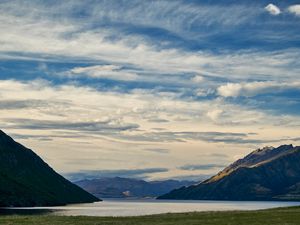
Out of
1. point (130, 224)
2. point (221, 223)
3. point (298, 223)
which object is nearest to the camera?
point (298, 223)

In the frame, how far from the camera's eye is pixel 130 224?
8819 cm

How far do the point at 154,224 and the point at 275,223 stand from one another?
2122 centimetres

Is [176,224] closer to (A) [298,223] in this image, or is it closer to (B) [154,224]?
(B) [154,224]

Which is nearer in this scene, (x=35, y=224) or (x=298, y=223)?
(x=298, y=223)

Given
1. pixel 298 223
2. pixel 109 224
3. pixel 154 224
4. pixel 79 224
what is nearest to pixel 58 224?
pixel 79 224

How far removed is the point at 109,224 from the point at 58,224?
366 inches

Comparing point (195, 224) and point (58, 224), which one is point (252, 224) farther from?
point (58, 224)

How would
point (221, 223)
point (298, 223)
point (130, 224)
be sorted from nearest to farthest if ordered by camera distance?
point (298, 223)
point (221, 223)
point (130, 224)

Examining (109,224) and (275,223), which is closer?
(275,223)

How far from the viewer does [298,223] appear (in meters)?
76.1

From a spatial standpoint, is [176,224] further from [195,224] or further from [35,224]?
[35,224]

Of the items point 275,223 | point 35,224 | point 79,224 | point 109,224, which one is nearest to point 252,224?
point 275,223

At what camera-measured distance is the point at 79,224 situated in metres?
90.3

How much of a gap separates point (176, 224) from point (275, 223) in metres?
17.3
